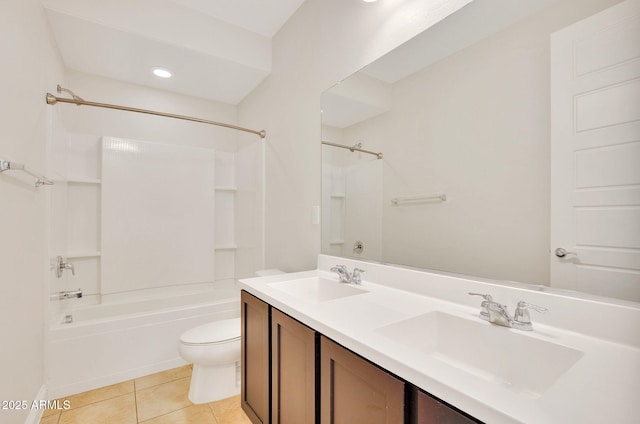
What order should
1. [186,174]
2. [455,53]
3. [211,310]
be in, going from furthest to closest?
1. [186,174]
2. [211,310]
3. [455,53]

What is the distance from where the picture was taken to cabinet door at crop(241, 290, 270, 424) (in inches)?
51.6

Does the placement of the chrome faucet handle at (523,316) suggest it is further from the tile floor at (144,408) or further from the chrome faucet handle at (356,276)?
the tile floor at (144,408)

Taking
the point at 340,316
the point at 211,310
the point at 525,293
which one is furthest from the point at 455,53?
the point at 211,310

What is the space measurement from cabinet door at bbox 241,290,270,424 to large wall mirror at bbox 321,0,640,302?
68 cm

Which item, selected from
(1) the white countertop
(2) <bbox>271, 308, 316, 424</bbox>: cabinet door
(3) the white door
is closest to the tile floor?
(2) <bbox>271, 308, 316, 424</bbox>: cabinet door

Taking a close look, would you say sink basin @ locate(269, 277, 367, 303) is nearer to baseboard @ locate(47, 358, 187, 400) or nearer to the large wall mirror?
the large wall mirror

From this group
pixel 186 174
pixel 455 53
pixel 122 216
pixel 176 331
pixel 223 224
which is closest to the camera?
pixel 455 53

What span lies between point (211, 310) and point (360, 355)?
6.52 feet

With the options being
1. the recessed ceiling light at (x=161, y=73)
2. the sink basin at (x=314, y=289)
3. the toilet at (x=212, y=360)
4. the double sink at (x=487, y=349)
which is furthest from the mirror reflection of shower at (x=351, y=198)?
the recessed ceiling light at (x=161, y=73)

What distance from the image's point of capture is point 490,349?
0.86m

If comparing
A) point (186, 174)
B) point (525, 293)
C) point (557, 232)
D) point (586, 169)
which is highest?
point (186, 174)

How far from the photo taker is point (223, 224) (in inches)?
127

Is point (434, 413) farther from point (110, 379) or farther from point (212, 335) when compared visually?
point (110, 379)

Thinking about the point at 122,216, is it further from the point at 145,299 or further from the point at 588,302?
the point at 588,302
